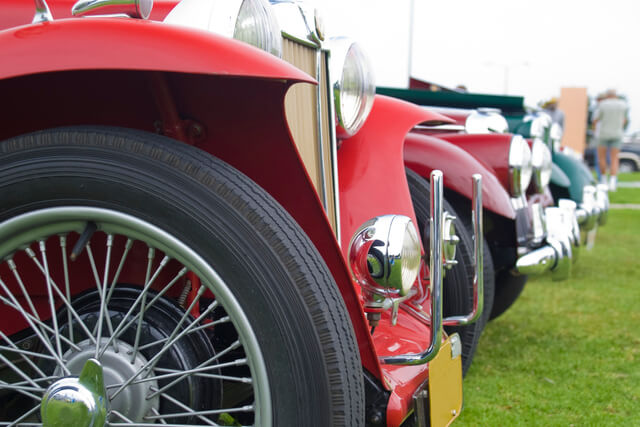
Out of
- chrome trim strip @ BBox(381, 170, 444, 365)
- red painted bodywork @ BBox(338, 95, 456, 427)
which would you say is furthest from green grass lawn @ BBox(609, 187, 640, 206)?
chrome trim strip @ BBox(381, 170, 444, 365)

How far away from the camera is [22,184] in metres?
1.21

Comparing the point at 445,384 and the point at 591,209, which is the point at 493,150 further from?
the point at 591,209

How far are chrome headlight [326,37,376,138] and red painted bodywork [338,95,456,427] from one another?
0.10 metres

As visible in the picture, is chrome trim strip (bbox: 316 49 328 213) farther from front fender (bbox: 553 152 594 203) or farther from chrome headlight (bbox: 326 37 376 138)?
front fender (bbox: 553 152 594 203)

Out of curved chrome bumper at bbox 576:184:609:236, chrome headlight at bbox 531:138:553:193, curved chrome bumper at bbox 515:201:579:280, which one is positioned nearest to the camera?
curved chrome bumper at bbox 515:201:579:280

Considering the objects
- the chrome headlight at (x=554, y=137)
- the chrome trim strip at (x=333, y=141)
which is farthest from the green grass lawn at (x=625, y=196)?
the chrome trim strip at (x=333, y=141)

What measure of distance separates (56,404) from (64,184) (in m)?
0.37

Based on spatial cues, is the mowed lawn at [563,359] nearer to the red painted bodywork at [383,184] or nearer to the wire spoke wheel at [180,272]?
the red painted bodywork at [383,184]

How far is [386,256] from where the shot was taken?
155 centimetres

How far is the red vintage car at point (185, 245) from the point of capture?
3.86 feet

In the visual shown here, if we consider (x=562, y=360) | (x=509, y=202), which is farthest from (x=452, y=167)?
(x=562, y=360)

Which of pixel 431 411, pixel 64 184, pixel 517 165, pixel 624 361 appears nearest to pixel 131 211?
pixel 64 184

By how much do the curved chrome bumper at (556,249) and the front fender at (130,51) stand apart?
5.71 ft

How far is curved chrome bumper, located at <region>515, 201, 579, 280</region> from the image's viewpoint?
8.80ft
